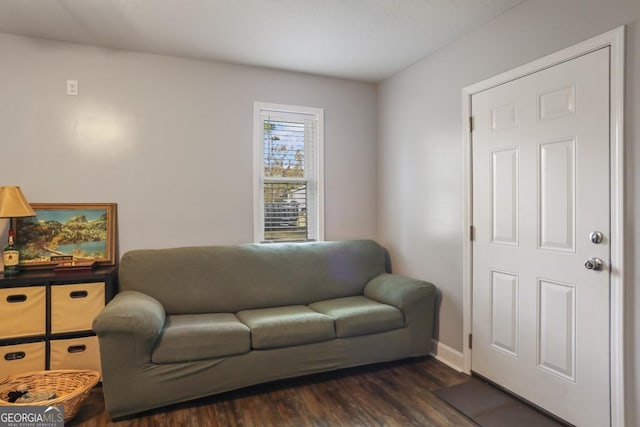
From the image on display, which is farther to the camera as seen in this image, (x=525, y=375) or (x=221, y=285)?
(x=221, y=285)

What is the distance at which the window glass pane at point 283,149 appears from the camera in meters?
3.49

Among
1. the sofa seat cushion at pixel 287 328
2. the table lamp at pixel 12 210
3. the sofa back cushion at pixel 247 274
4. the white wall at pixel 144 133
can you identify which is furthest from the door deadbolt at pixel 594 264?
the table lamp at pixel 12 210

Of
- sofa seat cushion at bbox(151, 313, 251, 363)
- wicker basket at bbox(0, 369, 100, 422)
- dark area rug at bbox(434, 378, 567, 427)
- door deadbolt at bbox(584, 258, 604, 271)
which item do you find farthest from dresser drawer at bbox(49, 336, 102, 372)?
door deadbolt at bbox(584, 258, 604, 271)

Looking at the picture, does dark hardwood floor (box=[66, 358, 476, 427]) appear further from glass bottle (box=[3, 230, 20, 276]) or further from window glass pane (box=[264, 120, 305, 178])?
window glass pane (box=[264, 120, 305, 178])

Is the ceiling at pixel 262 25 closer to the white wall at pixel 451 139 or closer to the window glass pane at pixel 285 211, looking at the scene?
the white wall at pixel 451 139

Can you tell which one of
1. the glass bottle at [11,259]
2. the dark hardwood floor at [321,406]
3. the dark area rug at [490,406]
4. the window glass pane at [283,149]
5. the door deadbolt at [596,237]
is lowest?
the dark hardwood floor at [321,406]

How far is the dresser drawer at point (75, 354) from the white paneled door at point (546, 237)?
2.70 m

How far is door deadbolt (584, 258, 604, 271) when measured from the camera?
1899 millimetres

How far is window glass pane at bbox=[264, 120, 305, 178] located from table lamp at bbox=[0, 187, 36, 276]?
182cm

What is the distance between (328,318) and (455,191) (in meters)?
1.38

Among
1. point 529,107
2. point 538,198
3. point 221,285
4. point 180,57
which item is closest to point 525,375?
point 538,198

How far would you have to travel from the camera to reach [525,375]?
7.61 ft

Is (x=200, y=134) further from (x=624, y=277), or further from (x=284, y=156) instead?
(x=624, y=277)

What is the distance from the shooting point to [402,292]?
2.90m
